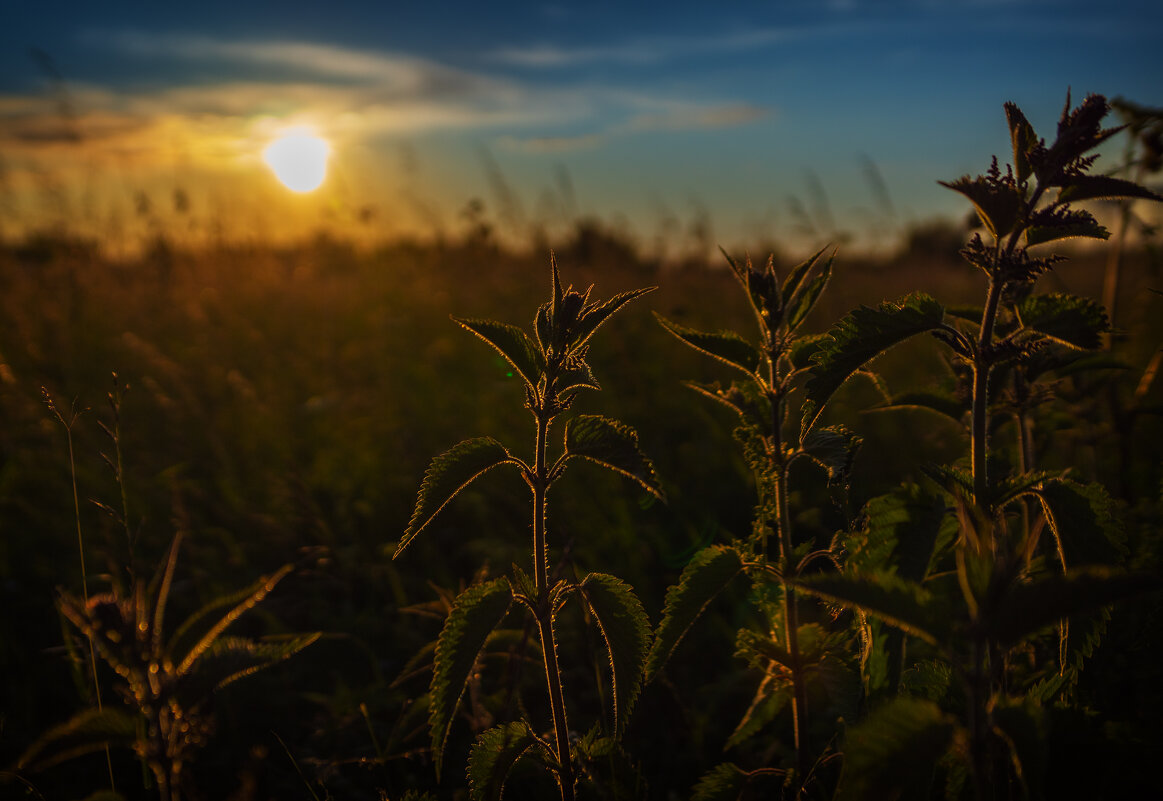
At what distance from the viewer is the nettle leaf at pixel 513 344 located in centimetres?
160

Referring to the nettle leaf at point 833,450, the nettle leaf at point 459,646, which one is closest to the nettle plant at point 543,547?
the nettle leaf at point 459,646

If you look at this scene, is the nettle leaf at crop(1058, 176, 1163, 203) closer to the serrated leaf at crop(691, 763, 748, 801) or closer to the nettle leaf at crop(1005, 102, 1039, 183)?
the nettle leaf at crop(1005, 102, 1039, 183)

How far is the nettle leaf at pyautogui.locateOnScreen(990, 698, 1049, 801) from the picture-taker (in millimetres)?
1075

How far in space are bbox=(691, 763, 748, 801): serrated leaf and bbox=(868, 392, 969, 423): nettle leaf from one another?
3.01 ft

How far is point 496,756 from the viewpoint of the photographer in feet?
5.28

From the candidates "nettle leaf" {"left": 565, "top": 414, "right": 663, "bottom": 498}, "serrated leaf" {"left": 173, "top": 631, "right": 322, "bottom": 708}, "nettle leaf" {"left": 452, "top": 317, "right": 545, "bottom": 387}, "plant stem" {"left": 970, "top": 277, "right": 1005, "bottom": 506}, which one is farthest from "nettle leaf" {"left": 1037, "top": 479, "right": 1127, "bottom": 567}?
"serrated leaf" {"left": 173, "top": 631, "right": 322, "bottom": 708}

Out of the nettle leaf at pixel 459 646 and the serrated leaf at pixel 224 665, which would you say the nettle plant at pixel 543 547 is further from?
the serrated leaf at pixel 224 665

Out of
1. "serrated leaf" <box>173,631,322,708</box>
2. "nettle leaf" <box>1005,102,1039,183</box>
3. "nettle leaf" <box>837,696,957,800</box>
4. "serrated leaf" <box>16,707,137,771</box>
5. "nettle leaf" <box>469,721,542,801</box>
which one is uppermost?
"nettle leaf" <box>1005,102,1039,183</box>

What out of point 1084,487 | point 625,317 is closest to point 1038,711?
point 1084,487

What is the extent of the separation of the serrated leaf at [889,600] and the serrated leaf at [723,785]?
712mm

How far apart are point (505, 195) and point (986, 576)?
22.2 feet

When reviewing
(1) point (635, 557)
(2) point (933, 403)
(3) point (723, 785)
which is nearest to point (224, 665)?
(3) point (723, 785)

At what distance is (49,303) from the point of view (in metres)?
7.24

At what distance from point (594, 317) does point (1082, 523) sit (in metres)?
1.08
